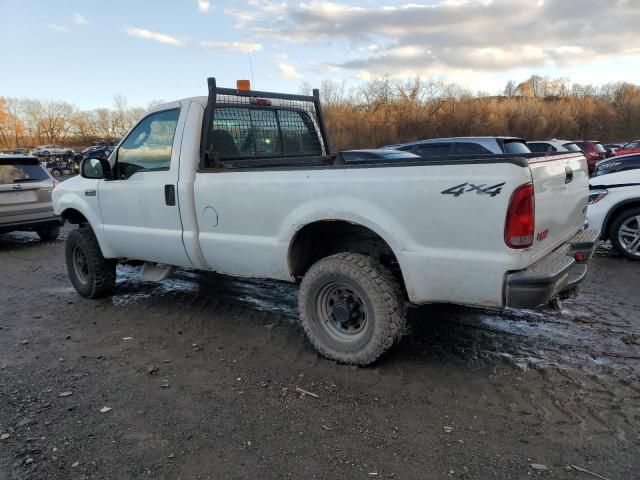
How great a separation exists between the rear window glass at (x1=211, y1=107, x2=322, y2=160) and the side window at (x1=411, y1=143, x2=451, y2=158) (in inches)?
215

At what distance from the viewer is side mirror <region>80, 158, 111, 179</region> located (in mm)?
4770

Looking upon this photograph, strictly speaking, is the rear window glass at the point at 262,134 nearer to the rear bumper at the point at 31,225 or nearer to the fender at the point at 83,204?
the fender at the point at 83,204

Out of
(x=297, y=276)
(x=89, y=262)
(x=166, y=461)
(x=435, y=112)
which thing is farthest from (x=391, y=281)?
(x=435, y=112)

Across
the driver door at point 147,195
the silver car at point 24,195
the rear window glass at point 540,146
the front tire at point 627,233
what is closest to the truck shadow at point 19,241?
the silver car at point 24,195

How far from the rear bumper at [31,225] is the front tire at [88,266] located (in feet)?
13.0

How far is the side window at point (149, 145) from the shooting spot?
4371mm

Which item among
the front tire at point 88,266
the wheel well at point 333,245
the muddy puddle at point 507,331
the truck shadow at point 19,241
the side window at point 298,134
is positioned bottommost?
the muddy puddle at point 507,331

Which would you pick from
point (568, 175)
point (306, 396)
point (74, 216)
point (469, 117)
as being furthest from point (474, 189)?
point (469, 117)

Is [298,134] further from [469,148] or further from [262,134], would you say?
[469,148]

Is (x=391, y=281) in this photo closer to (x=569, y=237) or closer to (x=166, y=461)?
(x=569, y=237)

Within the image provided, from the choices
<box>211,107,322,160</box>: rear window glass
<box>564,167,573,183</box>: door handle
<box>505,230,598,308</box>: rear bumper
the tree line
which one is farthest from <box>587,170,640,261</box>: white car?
the tree line

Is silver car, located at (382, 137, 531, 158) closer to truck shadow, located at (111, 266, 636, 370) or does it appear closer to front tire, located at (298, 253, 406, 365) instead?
truck shadow, located at (111, 266, 636, 370)

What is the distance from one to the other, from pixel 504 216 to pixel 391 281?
3.13 feet

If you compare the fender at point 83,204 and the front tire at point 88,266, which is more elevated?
the fender at point 83,204
